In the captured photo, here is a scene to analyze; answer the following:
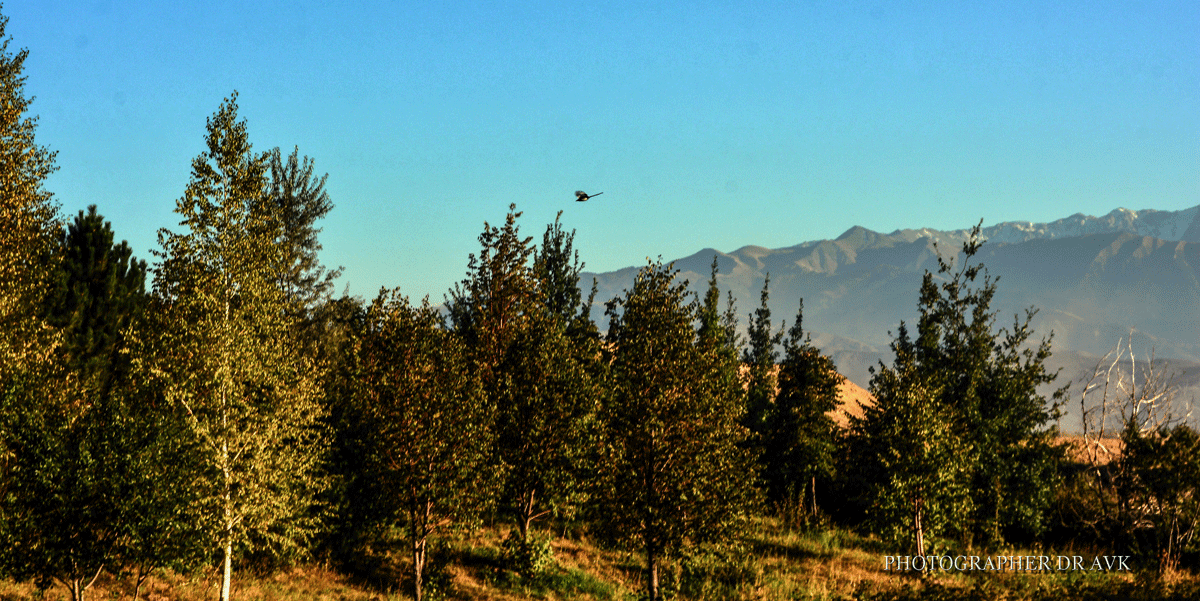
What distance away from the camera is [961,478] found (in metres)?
31.3

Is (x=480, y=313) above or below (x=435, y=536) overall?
above

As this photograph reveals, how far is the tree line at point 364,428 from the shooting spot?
1886cm

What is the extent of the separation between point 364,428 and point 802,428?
67.4 feet

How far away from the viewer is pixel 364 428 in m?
26.4

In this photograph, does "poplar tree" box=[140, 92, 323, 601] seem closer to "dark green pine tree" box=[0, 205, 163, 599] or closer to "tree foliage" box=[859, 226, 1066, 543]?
"dark green pine tree" box=[0, 205, 163, 599]

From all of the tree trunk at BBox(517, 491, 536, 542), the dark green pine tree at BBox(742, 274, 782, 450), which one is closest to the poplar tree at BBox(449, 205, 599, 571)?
the tree trunk at BBox(517, 491, 536, 542)

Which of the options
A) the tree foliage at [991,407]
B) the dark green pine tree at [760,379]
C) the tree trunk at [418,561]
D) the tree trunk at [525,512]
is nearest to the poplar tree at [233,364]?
the tree trunk at [418,561]

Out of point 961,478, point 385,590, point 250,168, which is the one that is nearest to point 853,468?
point 961,478

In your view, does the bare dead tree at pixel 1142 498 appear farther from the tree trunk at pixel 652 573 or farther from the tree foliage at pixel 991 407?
the tree trunk at pixel 652 573

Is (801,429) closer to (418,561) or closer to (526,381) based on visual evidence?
(526,381)

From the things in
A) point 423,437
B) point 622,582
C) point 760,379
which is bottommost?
point 622,582

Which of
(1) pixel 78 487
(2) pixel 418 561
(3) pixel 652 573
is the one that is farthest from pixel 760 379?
(1) pixel 78 487

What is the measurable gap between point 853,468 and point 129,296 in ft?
104

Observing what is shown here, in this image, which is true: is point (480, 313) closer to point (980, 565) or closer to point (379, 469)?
point (379, 469)
